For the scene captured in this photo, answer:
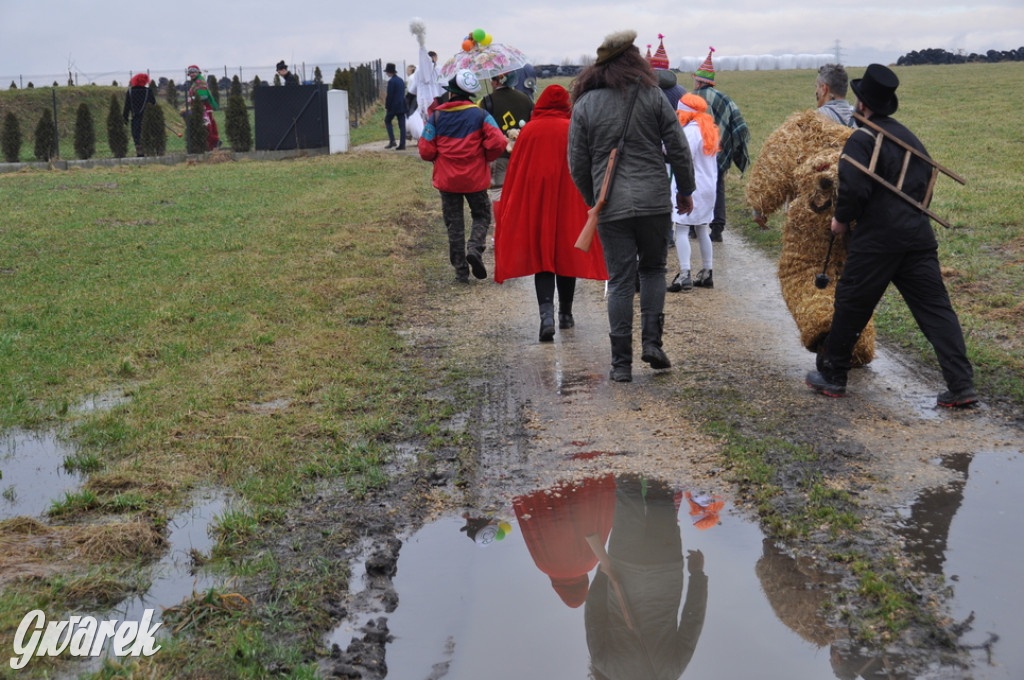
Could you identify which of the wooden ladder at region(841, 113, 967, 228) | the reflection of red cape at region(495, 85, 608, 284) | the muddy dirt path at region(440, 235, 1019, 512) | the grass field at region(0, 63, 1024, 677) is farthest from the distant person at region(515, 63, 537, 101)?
the wooden ladder at region(841, 113, 967, 228)

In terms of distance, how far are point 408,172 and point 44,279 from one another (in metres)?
10.6

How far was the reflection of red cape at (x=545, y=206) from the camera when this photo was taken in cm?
756

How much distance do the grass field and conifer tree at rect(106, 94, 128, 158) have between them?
8652 mm

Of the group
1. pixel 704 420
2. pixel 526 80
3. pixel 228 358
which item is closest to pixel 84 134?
pixel 526 80

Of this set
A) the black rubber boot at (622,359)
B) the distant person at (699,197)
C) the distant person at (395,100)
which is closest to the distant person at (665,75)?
the distant person at (699,197)

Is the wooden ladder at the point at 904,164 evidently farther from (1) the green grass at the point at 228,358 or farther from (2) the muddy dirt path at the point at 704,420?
(1) the green grass at the point at 228,358

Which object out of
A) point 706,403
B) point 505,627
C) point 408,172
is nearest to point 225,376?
point 706,403

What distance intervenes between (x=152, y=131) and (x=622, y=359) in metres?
21.0

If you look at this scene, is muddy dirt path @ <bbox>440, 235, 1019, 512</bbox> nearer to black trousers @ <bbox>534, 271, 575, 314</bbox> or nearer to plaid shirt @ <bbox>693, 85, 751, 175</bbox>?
black trousers @ <bbox>534, 271, 575, 314</bbox>

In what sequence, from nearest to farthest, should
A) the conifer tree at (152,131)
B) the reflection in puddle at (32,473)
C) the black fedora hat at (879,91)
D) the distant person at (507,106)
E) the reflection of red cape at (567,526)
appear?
the reflection of red cape at (567,526) < the reflection in puddle at (32,473) < the black fedora hat at (879,91) < the distant person at (507,106) < the conifer tree at (152,131)

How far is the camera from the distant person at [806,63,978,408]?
564cm

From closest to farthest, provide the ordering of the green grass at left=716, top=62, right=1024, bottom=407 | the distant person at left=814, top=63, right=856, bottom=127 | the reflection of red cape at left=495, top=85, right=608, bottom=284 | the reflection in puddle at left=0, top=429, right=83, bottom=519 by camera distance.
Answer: the reflection in puddle at left=0, top=429, right=83, bottom=519 < the distant person at left=814, top=63, right=856, bottom=127 < the green grass at left=716, top=62, right=1024, bottom=407 < the reflection of red cape at left=495, top=85, right=608, bottom=284

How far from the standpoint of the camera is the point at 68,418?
5.91m

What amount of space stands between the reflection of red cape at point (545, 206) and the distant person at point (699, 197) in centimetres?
174
